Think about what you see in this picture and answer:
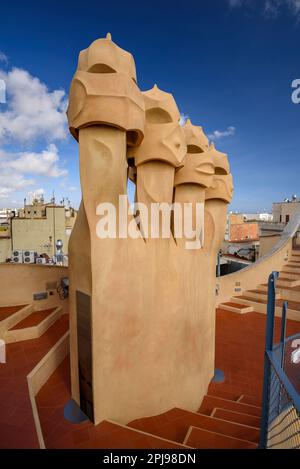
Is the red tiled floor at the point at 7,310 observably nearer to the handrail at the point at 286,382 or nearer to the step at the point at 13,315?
the step at the point at 13,315

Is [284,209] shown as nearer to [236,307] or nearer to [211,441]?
[236,307]

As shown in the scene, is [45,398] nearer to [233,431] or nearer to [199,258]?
[233,431]

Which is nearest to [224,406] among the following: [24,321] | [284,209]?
[24,321]

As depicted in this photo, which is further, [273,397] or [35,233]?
[35,233]

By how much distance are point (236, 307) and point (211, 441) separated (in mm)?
9388

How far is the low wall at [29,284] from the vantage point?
363 inches

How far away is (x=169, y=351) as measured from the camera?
5723mm

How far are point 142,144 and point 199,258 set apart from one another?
126 inches

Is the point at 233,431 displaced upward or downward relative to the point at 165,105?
downward

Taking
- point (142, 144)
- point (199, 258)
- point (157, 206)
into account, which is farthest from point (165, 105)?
point (199, 258)

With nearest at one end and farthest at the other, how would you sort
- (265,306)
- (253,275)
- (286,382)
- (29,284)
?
A: (286,382) → (29,284) → (265,306) → (253,275)

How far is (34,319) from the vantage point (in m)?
8.69

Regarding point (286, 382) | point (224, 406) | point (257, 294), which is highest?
point (286, 382)

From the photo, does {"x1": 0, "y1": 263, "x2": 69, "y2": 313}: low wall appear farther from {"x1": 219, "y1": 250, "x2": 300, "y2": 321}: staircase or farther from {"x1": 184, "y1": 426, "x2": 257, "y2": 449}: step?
{"x1": 219, "y1": 250, "x2": 300, "y2": 321}: staircase
